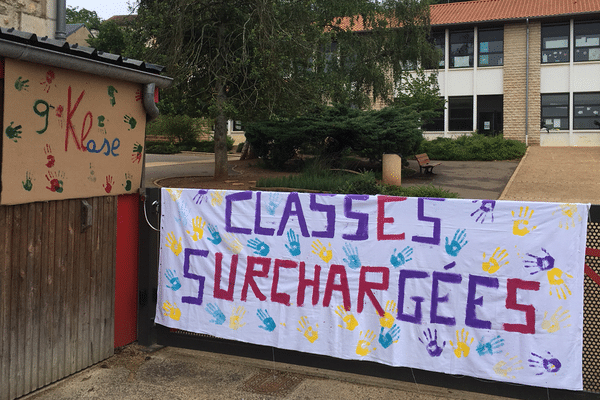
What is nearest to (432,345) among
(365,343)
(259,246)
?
(365,343)

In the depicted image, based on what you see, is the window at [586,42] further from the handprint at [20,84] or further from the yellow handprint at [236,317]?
the handprint at [20,84]

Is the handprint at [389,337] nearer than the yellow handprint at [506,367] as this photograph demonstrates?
No

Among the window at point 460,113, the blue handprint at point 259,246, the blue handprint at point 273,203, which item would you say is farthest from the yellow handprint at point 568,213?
the window at point 460,113

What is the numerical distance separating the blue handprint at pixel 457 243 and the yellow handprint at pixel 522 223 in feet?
1.21

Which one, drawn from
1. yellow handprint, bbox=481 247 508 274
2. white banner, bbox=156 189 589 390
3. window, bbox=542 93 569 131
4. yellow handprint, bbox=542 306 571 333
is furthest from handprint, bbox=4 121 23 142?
window, bbox=542 93 569 131

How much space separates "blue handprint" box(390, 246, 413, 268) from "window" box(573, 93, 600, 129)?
33640mm

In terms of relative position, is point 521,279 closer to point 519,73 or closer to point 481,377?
point 481,377

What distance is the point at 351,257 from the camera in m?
4.55

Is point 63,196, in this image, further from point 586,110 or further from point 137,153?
point 586,110

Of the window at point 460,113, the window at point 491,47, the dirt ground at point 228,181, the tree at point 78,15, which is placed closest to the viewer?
the dirt ground at point 228,181

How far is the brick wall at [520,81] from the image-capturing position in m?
33.9

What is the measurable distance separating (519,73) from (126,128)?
33.8m

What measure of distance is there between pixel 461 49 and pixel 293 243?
113 ft

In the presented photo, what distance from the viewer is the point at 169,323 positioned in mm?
5227
